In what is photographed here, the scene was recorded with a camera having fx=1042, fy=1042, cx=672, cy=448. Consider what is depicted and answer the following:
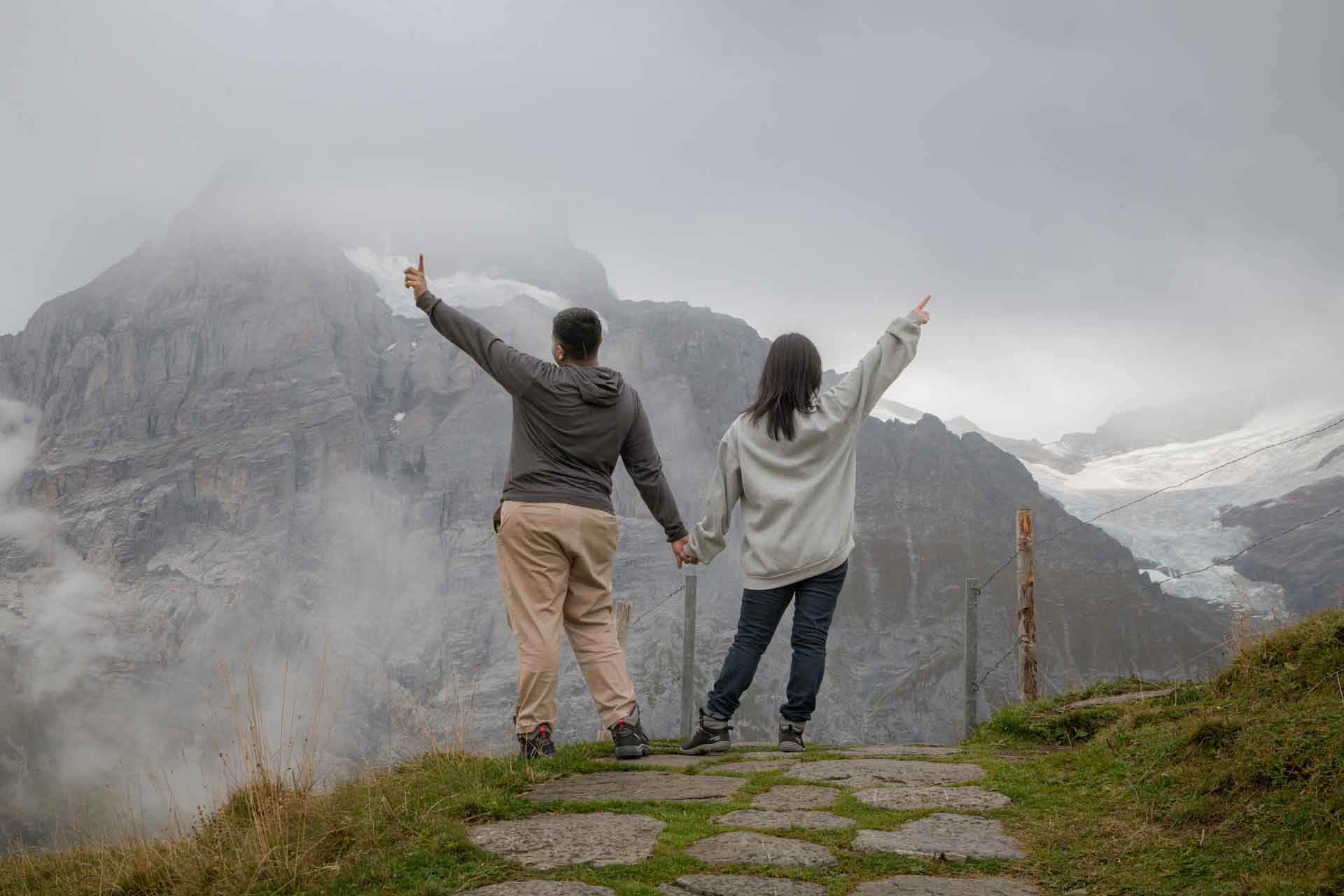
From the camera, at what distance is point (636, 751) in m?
5.72

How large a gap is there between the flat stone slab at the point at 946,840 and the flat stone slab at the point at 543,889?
1.00m

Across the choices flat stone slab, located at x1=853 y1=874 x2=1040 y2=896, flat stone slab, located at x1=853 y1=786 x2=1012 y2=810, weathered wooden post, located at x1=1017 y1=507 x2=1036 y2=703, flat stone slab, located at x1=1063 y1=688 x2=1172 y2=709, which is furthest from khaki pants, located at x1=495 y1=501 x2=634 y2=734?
weathered wooden post, located at x1=1017 y1=507 x2=1036 y2=703

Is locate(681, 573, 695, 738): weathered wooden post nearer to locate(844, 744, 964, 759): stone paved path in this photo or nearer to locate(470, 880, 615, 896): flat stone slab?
locate(844, 744, 964, 759): stone paved path

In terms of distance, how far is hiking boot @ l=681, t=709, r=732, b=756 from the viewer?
6.13 meters

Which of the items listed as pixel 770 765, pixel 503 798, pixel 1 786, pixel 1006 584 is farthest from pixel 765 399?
pixel 1006 584

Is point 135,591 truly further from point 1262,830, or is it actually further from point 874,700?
point 1262,830

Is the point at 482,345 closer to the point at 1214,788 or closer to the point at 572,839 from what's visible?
the point at 572,839

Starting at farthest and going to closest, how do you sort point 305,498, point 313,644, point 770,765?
point 305,498 < point 313,644 < point 770,765

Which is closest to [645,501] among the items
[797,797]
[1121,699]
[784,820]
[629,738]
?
[629,738]

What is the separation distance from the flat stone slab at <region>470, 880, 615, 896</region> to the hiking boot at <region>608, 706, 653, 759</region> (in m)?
2.23

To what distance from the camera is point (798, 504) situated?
618cm

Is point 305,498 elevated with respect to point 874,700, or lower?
elevated

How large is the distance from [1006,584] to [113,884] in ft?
628

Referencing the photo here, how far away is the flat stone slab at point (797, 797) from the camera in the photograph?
4.48m
